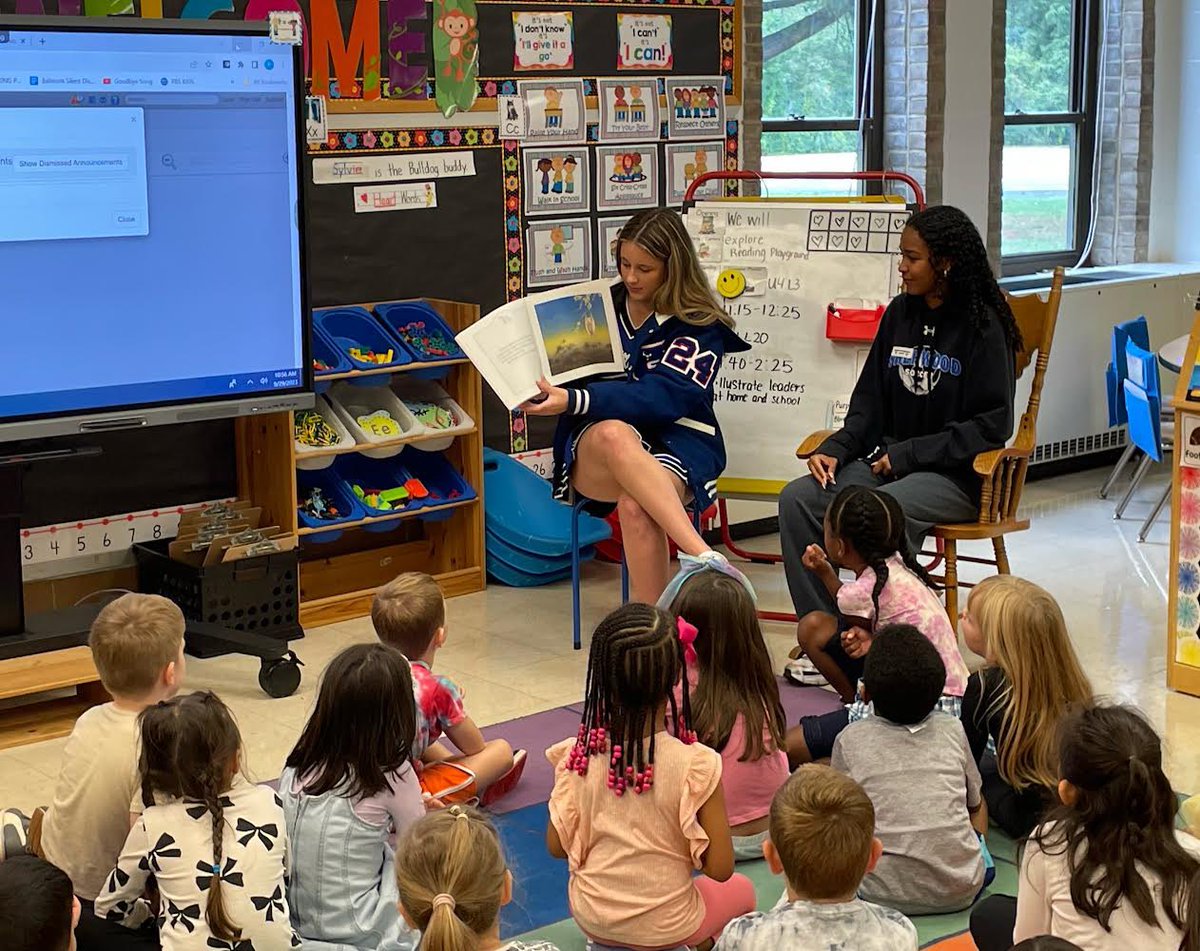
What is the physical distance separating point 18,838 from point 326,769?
52 cm

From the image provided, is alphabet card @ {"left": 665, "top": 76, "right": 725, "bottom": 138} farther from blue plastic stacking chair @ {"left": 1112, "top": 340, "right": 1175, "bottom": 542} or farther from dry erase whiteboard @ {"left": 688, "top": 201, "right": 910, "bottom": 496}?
blue plastic stacking chair @ {"left": 1112, "top": 340, "right": 1175, "bottom": 542}

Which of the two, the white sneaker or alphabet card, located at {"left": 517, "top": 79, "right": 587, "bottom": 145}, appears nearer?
the white sneaker

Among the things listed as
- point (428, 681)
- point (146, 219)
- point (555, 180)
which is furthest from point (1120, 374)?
point (428, 681)

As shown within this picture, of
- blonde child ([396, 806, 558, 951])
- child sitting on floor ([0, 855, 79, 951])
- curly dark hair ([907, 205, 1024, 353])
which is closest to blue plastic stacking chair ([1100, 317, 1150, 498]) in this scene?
curly dark hair ([907, 205, 1024, 353])

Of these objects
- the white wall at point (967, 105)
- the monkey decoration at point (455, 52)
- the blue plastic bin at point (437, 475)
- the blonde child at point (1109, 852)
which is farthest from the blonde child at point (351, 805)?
the white wall at point (967, 105)

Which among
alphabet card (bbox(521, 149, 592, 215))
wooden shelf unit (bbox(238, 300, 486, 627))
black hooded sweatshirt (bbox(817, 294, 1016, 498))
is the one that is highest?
alphabet card (bbox(521, 149, 592, 215))

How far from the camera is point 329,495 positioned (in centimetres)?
490

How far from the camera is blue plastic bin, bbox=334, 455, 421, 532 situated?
493cm

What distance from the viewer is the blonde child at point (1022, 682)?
9.89 feet

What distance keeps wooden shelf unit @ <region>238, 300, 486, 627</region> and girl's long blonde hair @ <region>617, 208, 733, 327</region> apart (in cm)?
74

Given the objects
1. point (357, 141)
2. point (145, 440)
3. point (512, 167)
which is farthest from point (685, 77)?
point (145, 440)

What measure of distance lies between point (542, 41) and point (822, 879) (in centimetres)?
375

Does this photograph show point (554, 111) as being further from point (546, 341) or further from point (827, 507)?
point (827, 507)

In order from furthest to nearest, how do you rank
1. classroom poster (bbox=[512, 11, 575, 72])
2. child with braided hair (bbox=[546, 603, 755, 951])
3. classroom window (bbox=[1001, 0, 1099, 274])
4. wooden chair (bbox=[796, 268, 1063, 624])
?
classroom window (bbox=[1001, 0, 1099, 274]), classroom poster (bbox=[512, 11, 575, 72]), wooden chair (bbox=[796, 268, 1063, 624]), child with braided hair (bbox=[546, 603, 755, 951])
